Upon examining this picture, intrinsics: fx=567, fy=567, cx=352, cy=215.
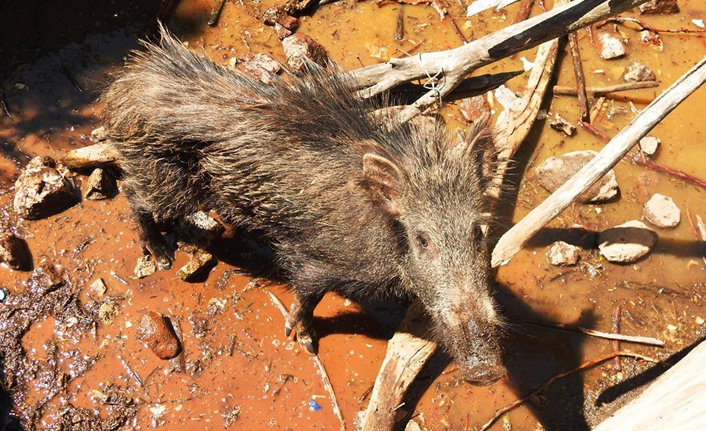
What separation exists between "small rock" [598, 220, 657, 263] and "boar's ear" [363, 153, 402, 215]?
91.5 inches

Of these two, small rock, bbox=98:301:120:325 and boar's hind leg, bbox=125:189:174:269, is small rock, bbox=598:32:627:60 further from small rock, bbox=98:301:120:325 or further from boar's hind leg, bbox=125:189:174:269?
small rock, bbox=98:301:120:325

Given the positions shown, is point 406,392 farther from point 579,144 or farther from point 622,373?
point 579,144

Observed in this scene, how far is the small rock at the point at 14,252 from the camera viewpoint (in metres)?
4.53

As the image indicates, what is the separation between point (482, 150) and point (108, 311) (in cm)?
321

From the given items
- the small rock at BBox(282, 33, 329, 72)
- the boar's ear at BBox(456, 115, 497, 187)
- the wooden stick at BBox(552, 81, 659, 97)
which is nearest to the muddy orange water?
the wooden stick at BBox(552, 81, 659, 97)

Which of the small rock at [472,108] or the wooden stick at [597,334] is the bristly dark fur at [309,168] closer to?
the wooden stick at [597,334]

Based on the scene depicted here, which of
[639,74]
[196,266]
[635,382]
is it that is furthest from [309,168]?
[639,74]

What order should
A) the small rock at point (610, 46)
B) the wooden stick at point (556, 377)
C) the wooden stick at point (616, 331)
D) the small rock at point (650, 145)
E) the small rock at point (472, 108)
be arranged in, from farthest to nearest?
1. the small rock at point (610, 46)
2. the small rock at point (472, 108)
3. the small rock at point (650, 145)
4. the wooden stick at point (616, 331)
5. the wooden stick at point (556, 377)

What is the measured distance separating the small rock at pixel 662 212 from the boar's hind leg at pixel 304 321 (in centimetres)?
311

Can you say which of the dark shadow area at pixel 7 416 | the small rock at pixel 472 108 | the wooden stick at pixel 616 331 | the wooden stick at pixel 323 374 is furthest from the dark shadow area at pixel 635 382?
the dark shadow area at pixel 7 416

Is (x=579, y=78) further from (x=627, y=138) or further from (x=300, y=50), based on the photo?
(x=300, y=50)

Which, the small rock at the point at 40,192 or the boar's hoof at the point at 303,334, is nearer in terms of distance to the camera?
the boar's hoof at the point at 303,334

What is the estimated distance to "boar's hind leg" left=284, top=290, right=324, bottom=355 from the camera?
4328 millimetres

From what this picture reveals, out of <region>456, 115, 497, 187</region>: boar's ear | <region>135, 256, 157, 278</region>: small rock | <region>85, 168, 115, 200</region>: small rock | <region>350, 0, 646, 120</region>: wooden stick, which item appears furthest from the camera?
<region>85, 168, 115, 200</region>: small rock
